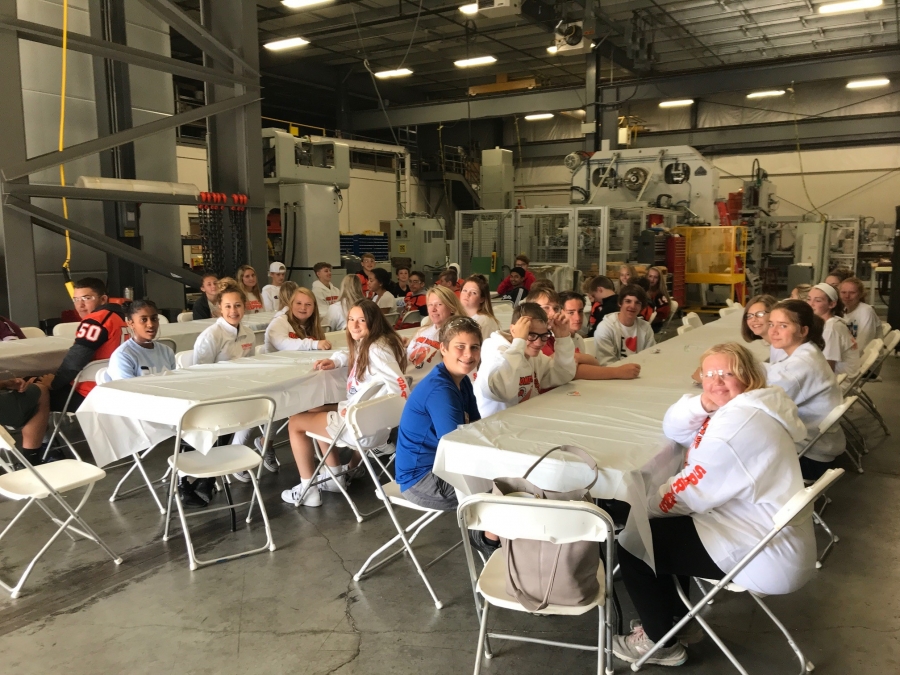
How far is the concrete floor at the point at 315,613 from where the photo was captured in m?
2.42

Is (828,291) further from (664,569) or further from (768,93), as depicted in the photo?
(768,93)

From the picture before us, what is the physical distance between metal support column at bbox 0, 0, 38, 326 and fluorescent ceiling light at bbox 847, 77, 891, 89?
16.5 meters

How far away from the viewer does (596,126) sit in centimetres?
1298

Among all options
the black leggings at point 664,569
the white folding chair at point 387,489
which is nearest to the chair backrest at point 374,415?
the white folding chair at point 387,489

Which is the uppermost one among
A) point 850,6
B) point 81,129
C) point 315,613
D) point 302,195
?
point 850,6

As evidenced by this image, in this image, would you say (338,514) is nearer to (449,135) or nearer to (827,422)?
(827,422)

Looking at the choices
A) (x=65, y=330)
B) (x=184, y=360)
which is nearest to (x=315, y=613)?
(x=184, y=360)

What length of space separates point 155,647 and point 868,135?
18.5 meters

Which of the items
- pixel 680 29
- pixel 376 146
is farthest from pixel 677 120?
pixel 376 146

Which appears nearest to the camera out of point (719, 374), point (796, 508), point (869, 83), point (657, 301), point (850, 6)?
point (796, 508)

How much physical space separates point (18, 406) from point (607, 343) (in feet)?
12.7

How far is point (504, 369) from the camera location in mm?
3041

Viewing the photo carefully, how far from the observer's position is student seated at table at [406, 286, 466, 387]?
431cm

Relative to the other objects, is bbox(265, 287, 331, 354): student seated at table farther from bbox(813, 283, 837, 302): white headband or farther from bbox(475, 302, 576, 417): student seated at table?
bbox(813, 283, 837, 302): white headband
